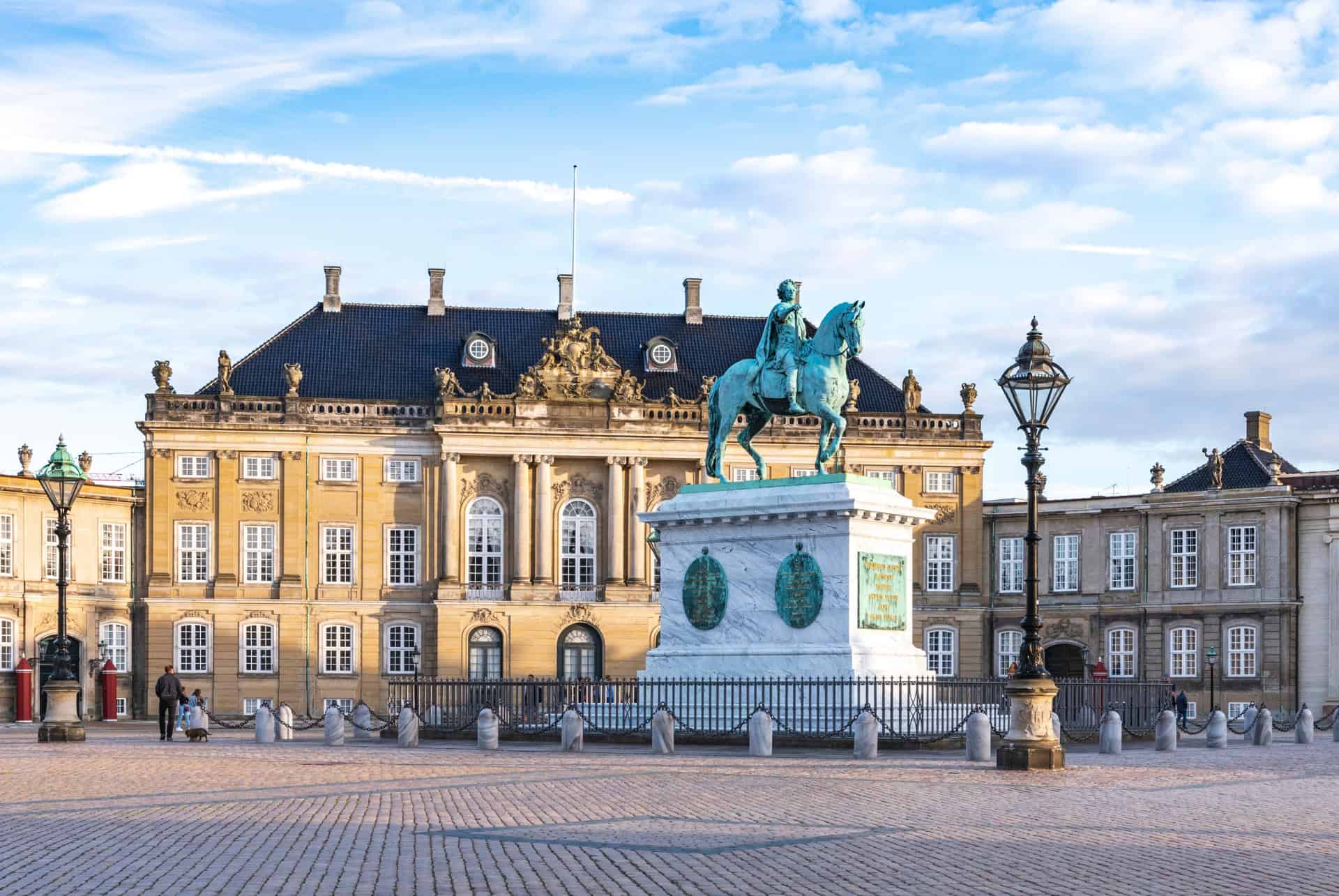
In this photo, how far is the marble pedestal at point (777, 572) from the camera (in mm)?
29688

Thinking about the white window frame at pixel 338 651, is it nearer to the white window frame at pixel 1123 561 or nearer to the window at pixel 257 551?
the window at pixel 257 551

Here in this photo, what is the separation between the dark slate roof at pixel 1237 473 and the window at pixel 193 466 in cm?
Answer: 3219

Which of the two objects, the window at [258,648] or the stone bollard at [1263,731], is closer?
the stone bollard at [1263,731]

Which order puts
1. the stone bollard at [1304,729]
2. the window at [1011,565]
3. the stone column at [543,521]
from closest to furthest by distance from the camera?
the stone bollard at [1304,729] → the stone column at [543,521] → the window at [1011,565]

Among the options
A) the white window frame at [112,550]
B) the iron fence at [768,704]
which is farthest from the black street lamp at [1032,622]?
the white window frame at [112,550]

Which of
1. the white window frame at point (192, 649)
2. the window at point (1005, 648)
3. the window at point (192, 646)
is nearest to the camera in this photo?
the white window frame at point (192, 649)

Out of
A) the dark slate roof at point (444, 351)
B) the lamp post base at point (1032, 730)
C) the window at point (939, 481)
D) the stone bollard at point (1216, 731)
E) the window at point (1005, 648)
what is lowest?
the window at point (1005, 648)

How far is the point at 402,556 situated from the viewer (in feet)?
220

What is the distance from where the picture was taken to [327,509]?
66375mm

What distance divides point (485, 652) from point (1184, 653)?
23070mm

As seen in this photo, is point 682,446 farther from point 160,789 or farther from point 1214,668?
point 160,789

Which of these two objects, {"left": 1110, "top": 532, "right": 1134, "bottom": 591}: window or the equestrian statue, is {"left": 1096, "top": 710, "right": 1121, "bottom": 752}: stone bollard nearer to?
the equestrian statue

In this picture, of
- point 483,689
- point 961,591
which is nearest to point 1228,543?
point 961,591

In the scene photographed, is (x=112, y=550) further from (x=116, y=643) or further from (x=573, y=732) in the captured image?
(x=573, y=732)
